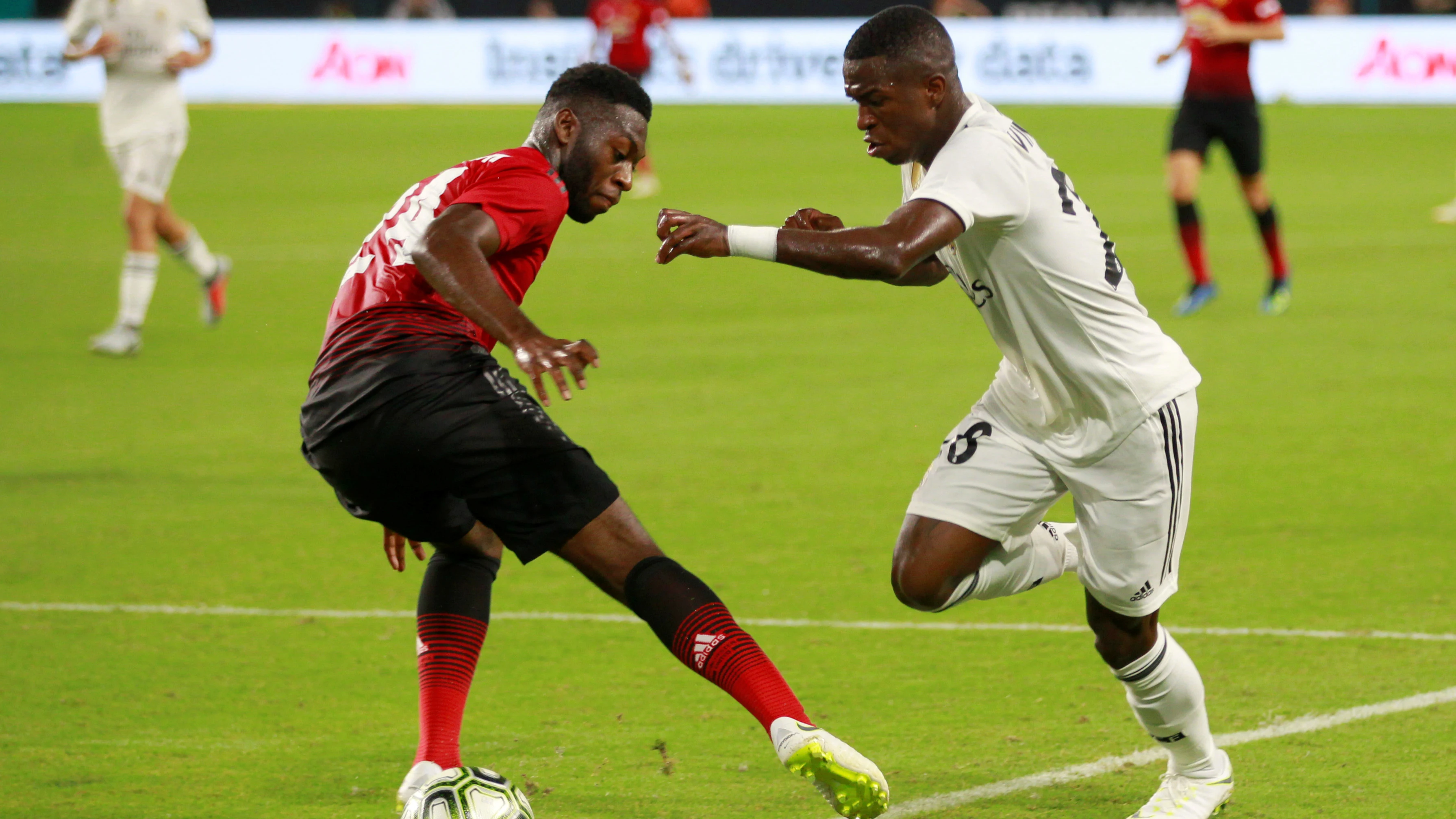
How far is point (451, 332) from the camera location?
13.2 feet

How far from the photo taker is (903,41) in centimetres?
402

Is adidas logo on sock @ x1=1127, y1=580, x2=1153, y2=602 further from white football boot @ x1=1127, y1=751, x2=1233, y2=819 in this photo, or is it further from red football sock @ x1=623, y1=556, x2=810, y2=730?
red football sock @ x1=623, y1=556, x2=810, y2=730

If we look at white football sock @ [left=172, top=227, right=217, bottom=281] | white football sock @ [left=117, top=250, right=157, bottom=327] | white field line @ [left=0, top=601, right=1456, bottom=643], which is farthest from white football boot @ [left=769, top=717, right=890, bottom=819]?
white football sock @ [left=172, top=227, right=217, bottom=281]

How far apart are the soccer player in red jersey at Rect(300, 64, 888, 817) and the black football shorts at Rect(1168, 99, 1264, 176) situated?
8329mm

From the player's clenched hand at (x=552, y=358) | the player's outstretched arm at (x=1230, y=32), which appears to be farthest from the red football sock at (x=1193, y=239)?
the player's clenched hand at (x=552, y=358)

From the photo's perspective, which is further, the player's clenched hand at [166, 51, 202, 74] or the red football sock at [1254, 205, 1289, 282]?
the red football sock at [1254, 205, 1289, 282]

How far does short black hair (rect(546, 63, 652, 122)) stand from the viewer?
13.5 feet

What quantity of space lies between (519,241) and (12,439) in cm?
605

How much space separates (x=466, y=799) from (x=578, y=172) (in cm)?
146

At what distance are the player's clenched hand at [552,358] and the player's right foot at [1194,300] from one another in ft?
28.8

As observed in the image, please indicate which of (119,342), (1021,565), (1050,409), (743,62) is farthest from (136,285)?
(743,62)

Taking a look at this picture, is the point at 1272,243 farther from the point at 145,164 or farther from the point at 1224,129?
the point at 145,164

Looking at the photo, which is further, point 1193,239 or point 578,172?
point 1193,239

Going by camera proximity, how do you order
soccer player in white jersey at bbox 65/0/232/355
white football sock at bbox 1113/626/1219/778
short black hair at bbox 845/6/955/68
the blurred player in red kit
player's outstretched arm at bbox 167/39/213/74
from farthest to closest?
the blurred player in red kit → player's outstretched arm at bbox 167/39/213/74 → soccer player in white jersey at bbox 65/0/232/355 → white football sock at bbox 1113/626/1219/778 → short black hair at bbox 845/6/955/68
